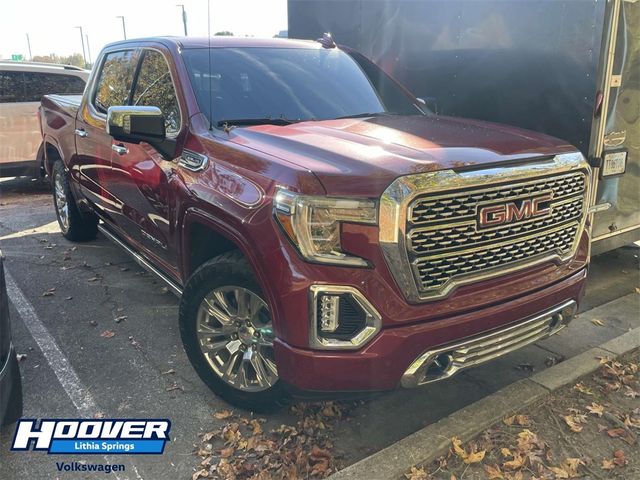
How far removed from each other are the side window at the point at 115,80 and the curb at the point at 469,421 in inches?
127

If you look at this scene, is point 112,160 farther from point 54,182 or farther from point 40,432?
point 54,182

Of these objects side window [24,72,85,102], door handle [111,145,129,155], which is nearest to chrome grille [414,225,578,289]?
door handle [111,145,129,155]

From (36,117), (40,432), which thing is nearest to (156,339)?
(40,432)

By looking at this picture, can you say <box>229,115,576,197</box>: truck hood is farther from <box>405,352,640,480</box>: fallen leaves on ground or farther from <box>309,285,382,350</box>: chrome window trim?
<box>405,352,640,480</box>: fallen leaves on ground

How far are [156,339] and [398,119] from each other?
2.28 meters

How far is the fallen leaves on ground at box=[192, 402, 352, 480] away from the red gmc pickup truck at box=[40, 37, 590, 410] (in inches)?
5.9

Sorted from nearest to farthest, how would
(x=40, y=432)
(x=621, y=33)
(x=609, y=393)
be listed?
(x=40, y=432) → (x=609, y=393) → (x=621, y=33)

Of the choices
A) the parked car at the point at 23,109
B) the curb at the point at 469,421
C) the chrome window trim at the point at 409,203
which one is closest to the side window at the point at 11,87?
the parked car at the point at 23,109

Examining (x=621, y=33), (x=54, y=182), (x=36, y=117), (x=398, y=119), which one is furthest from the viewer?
(x=36, y=117)

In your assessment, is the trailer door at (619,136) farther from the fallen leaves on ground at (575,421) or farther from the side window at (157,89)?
the side window at (157,89)

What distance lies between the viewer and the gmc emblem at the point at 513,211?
2605 mm

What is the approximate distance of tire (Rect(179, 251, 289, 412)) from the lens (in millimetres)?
2869

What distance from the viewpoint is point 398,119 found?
3635 millimetres

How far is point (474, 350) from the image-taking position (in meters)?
2.64
